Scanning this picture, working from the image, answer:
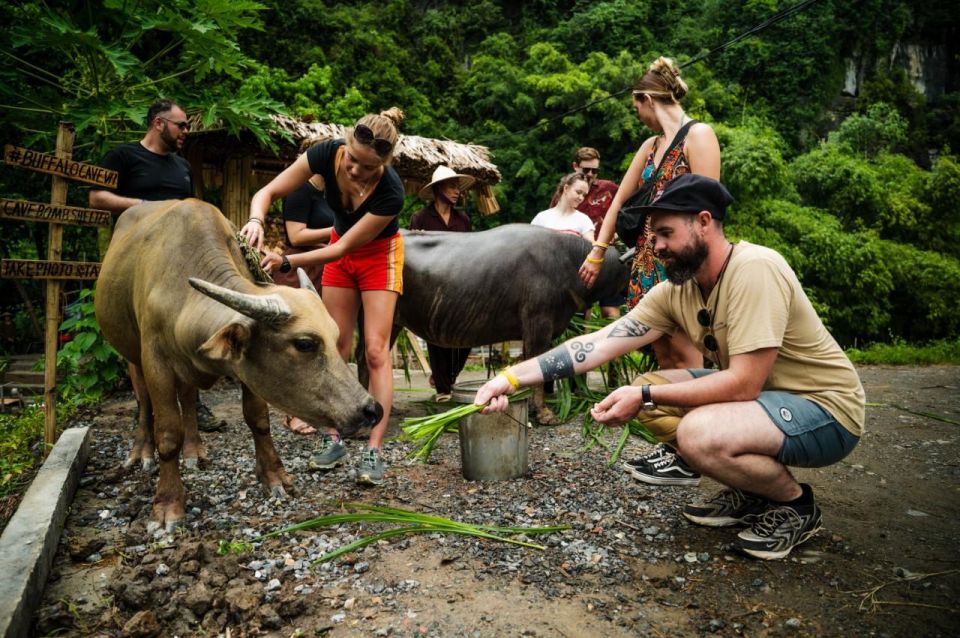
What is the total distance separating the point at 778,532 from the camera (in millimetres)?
2852

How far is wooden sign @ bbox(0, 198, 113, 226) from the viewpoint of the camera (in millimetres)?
4297

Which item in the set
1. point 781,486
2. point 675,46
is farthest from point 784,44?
point 781,486

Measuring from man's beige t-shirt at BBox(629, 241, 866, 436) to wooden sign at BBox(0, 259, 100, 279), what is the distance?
13.7 feet

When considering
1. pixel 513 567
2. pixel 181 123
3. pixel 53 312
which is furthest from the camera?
pixel 181 123

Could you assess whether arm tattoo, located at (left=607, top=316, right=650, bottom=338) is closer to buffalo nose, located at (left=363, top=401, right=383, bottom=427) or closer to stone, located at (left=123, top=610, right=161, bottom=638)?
buffalo nose, located at (left=363, top=401, right=383, bottom=427)

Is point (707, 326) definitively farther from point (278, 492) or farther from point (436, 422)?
point (278, 492)

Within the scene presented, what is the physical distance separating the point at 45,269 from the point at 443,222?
3.36 m

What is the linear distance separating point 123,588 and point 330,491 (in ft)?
4.19

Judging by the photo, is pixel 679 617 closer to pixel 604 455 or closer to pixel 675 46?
pixel 604 455

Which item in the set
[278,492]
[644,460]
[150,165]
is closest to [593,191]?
[644,460]

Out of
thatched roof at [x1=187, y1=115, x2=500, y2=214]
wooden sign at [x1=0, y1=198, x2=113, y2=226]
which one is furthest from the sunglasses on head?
thatched roof at [x1=187, y1=115, x2=500, y2=214]

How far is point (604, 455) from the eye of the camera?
4402mm

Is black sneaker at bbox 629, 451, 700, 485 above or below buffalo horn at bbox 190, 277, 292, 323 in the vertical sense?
below

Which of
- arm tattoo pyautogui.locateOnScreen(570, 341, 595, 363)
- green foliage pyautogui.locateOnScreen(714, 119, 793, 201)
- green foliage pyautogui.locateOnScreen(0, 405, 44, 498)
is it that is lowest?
green foliage pyautogui.locateOnScreen(0, 405, 44, 498)
